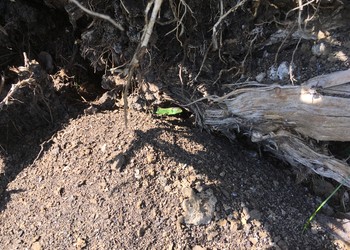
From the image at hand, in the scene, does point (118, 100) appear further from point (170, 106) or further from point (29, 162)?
point (29, 162)

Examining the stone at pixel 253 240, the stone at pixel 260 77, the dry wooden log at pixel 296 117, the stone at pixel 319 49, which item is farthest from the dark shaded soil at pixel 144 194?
the stone at pixel 319 49


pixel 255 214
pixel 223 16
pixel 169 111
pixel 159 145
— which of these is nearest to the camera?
pixel 223 16

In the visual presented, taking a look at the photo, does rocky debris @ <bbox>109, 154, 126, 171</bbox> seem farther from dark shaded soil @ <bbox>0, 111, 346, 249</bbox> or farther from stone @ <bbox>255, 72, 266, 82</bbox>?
stone @ <bbox>255, 72, 266, 82</bbox>

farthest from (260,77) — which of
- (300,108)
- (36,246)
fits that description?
(36,246)

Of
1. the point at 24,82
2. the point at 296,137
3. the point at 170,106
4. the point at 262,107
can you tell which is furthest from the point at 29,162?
the point at 296,137

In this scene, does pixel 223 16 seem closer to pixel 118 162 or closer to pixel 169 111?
pixel 169 111
